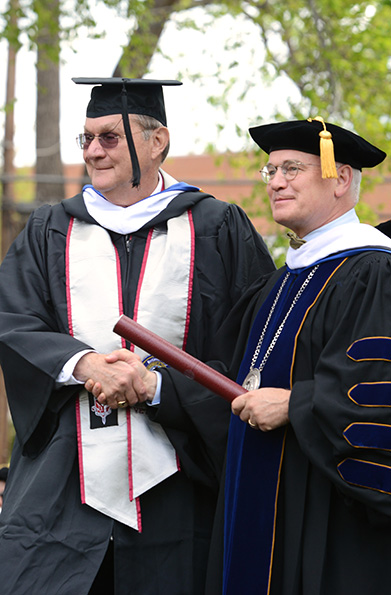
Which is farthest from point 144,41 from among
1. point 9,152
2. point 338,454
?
point 338,454

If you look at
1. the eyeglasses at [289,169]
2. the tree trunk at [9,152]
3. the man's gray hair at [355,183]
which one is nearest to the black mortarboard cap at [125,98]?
the eyeglasses at [289,169]

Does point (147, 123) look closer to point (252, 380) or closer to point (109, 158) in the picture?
point (109, 158)

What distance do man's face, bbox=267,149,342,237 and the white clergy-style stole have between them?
0.56 metres

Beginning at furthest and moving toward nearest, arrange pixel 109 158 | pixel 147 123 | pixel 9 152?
1. pixel 9 152
2. pixel 147 123
3. pixel 109 158

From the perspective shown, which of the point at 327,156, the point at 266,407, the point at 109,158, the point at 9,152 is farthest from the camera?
the point at 9,152

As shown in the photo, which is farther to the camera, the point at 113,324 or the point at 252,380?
the point at 113,324

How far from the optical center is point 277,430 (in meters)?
2.99

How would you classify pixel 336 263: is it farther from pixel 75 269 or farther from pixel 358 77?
pixel 358 77

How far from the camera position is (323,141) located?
117 inches

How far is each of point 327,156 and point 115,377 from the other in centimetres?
111

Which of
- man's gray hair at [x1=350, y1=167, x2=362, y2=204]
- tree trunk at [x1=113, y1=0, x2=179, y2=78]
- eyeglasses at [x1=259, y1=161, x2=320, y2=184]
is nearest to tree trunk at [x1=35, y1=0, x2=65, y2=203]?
tree trunk at [x1=113, y1=0, x2=179, y2=78]

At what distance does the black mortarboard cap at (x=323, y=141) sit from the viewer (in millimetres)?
3018

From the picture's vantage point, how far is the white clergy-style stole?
326 cm

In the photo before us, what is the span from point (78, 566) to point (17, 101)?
6504 mm
